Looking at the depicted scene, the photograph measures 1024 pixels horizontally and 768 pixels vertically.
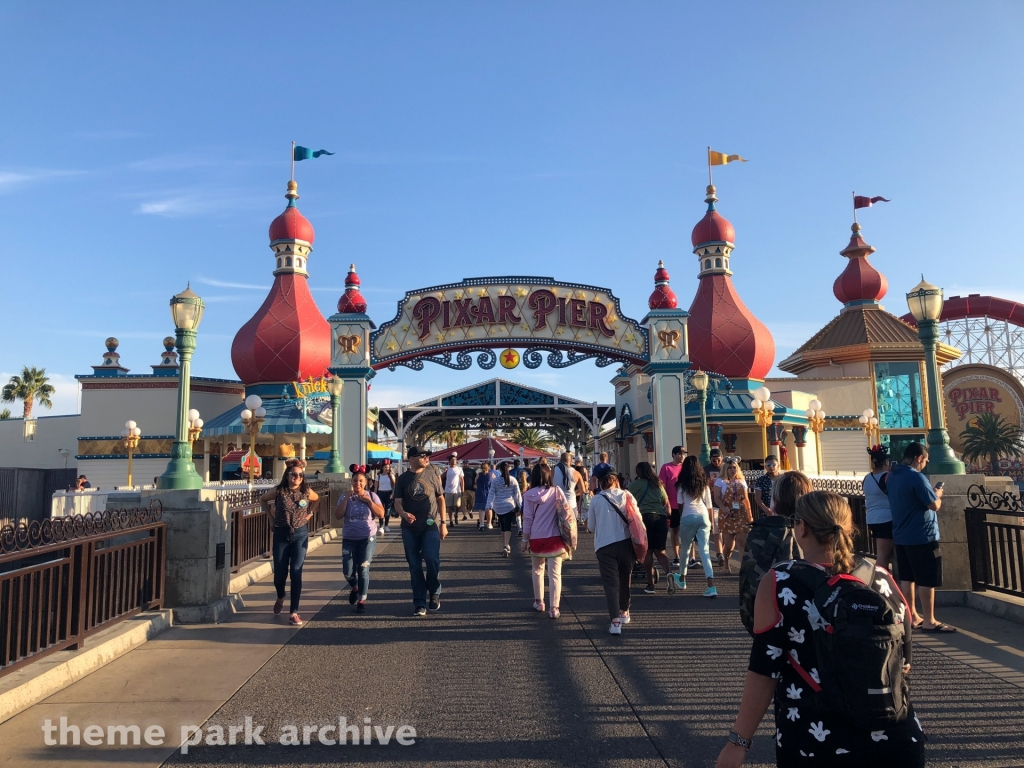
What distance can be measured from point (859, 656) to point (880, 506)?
652 centimetres

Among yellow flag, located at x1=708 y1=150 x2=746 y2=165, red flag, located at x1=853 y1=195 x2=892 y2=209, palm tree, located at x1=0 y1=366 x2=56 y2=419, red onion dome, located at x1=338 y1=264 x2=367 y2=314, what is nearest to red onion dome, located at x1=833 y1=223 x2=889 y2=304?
red flag, located at x1=853 y1=195 x2=892 y2=209

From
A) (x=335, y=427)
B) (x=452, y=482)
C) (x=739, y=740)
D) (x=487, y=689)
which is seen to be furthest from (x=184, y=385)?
(x=335, y=427)

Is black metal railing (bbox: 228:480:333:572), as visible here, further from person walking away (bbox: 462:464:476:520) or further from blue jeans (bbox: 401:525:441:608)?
person walking away (bbox: 462:464:476:520)

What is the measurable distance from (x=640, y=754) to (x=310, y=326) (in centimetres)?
2690

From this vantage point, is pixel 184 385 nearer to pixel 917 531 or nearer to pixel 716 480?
pixel 716 480

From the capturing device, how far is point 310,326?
29.4 metres

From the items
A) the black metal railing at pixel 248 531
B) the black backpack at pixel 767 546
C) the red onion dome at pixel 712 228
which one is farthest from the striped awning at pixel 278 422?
the black backpack at pixel 767 546

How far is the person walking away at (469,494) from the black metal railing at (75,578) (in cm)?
1518

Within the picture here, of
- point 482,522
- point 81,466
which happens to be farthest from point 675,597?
point 81,466

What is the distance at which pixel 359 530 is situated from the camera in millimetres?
8586

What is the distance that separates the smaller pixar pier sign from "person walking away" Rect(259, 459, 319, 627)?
47.5 ft

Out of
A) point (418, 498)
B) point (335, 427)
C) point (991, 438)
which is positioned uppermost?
point (991, 438)

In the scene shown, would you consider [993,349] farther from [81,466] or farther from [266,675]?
[266,675]

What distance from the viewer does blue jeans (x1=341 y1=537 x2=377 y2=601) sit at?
8.70 metres
